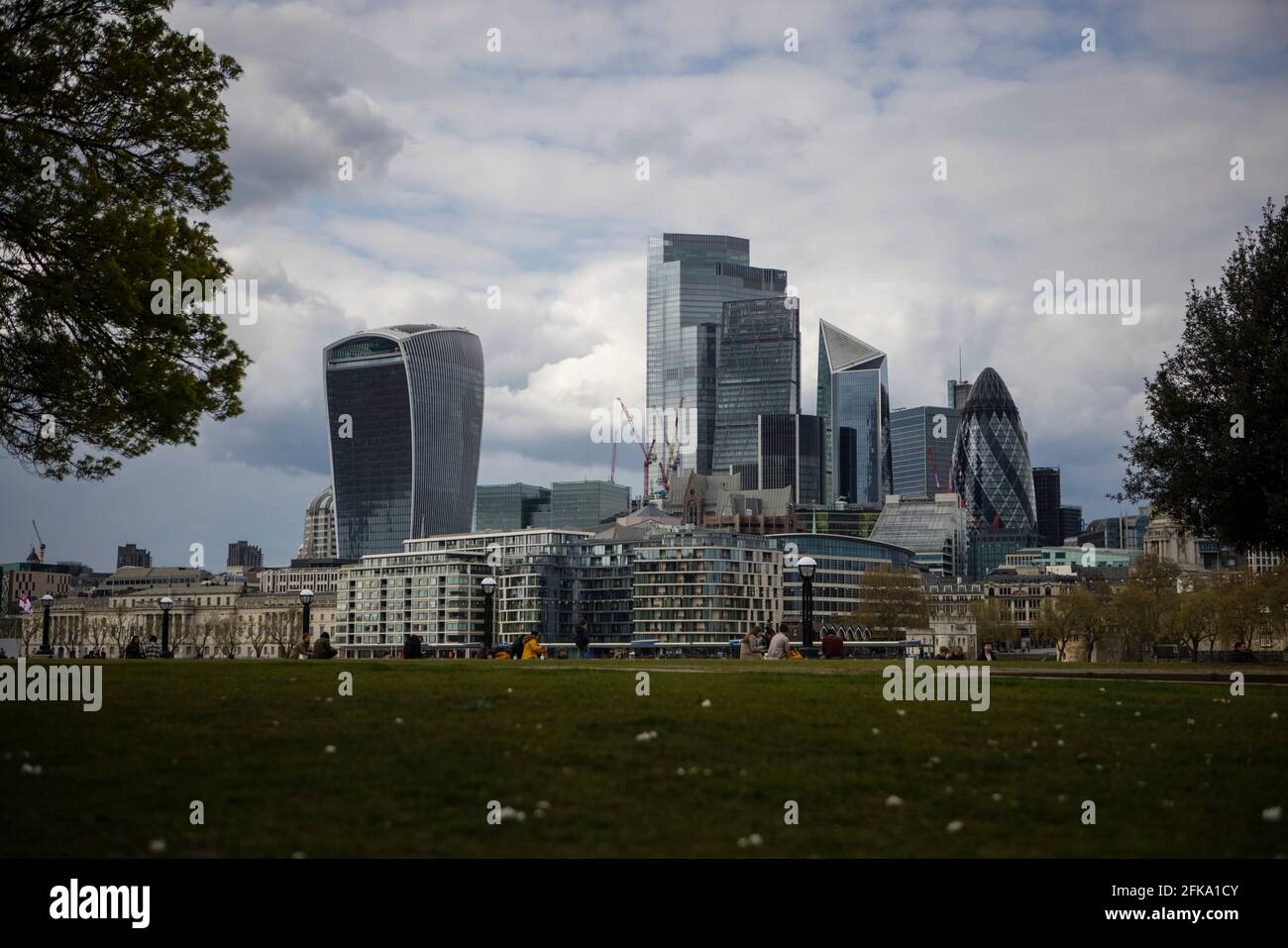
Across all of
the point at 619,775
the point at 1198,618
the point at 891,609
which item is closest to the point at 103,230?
the point at 619,775

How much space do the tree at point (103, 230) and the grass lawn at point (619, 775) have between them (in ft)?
29.3

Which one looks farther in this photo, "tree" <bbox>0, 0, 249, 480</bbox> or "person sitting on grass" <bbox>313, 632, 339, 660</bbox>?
"person sitting on grass" <bbox>313, 632, 339, 660</bbox>

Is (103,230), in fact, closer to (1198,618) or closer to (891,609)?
(1198,618)

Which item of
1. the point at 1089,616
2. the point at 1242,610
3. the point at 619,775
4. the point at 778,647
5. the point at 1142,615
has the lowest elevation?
the point at 1089,616

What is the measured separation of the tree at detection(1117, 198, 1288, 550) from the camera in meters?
43.0

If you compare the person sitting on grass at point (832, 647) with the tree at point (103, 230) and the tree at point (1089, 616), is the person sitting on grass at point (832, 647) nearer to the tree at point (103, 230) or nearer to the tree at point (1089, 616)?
the tree at point (103, 230)

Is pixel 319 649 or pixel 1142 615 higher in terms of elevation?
pixel 319 649

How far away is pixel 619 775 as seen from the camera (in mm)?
15250

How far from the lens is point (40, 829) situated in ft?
42.0

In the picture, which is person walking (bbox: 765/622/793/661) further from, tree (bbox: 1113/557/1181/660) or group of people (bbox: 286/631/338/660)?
tree (bbox: 1113/557/1181/660)

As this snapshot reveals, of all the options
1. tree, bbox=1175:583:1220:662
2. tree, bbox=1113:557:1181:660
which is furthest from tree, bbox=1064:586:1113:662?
tree, bbox=1175:583:1220:662

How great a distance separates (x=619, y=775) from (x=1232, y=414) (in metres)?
35.8

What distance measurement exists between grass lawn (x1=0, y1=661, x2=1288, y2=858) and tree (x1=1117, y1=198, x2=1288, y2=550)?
74.6 ft
